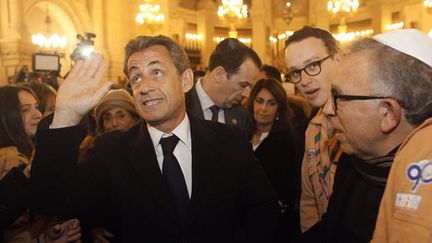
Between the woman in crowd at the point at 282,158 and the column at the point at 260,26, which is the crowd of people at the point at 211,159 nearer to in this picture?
the woman in crowd at the point at 282,158

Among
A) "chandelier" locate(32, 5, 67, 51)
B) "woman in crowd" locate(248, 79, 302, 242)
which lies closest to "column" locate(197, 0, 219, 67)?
"chandelier" locate(32, 5, 67, 51)

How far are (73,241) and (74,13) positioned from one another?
48.3 ft

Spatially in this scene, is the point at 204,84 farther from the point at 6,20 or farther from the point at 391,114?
the point at 6,20

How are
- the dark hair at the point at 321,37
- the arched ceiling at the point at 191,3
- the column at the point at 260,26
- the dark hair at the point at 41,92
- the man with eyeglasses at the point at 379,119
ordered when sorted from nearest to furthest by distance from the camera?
the man with eyeglasses at the point at 379,119 → the dark hair at the point at 321,37 → the dark hair at the point at 41,92 → the column at the point at 260,26 → the arched ceiling at the point at 191,3

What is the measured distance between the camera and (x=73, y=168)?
175 centimetres

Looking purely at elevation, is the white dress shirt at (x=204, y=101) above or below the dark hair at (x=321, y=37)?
below

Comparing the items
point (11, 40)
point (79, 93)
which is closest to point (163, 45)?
point (79, 93)

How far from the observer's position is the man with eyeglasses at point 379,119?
1.21 meters

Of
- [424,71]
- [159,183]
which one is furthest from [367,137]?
[159,183]

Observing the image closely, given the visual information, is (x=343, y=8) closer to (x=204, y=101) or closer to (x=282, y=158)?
(x=282, y=158)

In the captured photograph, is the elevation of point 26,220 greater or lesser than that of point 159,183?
lesser

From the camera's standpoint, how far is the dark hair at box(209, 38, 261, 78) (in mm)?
3477

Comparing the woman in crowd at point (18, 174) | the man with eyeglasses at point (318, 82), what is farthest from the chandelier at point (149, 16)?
the man with eyeglasses at point (318, 82)

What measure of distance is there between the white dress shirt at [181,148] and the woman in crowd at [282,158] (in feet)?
5.73
